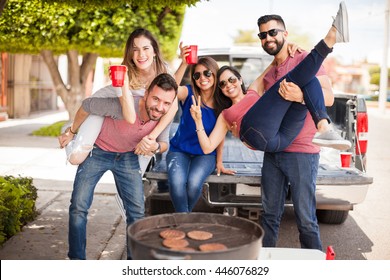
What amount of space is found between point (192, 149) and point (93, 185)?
0.87m

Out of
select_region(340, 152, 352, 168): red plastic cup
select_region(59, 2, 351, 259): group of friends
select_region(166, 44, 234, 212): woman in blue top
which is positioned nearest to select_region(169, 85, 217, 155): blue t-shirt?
select_region(166, 44, 234, 212): woman in blue top

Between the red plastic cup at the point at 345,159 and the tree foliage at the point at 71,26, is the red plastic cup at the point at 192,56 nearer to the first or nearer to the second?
the red plastic cup at the point at 345,159

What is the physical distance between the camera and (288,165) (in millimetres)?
3768

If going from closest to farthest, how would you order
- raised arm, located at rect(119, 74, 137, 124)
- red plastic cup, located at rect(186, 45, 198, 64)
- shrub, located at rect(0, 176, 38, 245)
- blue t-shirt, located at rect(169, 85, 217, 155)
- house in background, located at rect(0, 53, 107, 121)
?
raised arm, located at rect(119, 74, 137, 124), red plastic cup, located at rect(186, 45, 198, 64), blue t-shirt, located at rect(169, 85, 217, 155), shrub, located at rect(0, 176, 38, 245), house in background, located at rect(0, 53, 107, 121)

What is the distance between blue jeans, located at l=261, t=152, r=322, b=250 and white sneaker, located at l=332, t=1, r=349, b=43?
1.05 metres

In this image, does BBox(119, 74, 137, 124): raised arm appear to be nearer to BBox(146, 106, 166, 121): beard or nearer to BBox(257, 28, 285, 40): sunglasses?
BBox(146, 106, 166, 121): beard

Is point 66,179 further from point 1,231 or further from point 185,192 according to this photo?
point 185,192

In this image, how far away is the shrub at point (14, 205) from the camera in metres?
4.65

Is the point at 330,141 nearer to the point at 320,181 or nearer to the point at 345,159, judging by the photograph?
the point at 320,181

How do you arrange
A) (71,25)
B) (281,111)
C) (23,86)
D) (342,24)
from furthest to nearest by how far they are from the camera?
1. (23,86)
2. (71,25)
3. (281,111)
4. (342,24)

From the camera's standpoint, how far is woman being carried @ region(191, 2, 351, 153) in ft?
9.98

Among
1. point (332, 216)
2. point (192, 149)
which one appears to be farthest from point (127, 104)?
point (332, 216)

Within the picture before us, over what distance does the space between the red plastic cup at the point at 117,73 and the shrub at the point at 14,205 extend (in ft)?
6.13

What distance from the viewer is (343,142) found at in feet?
12.0
